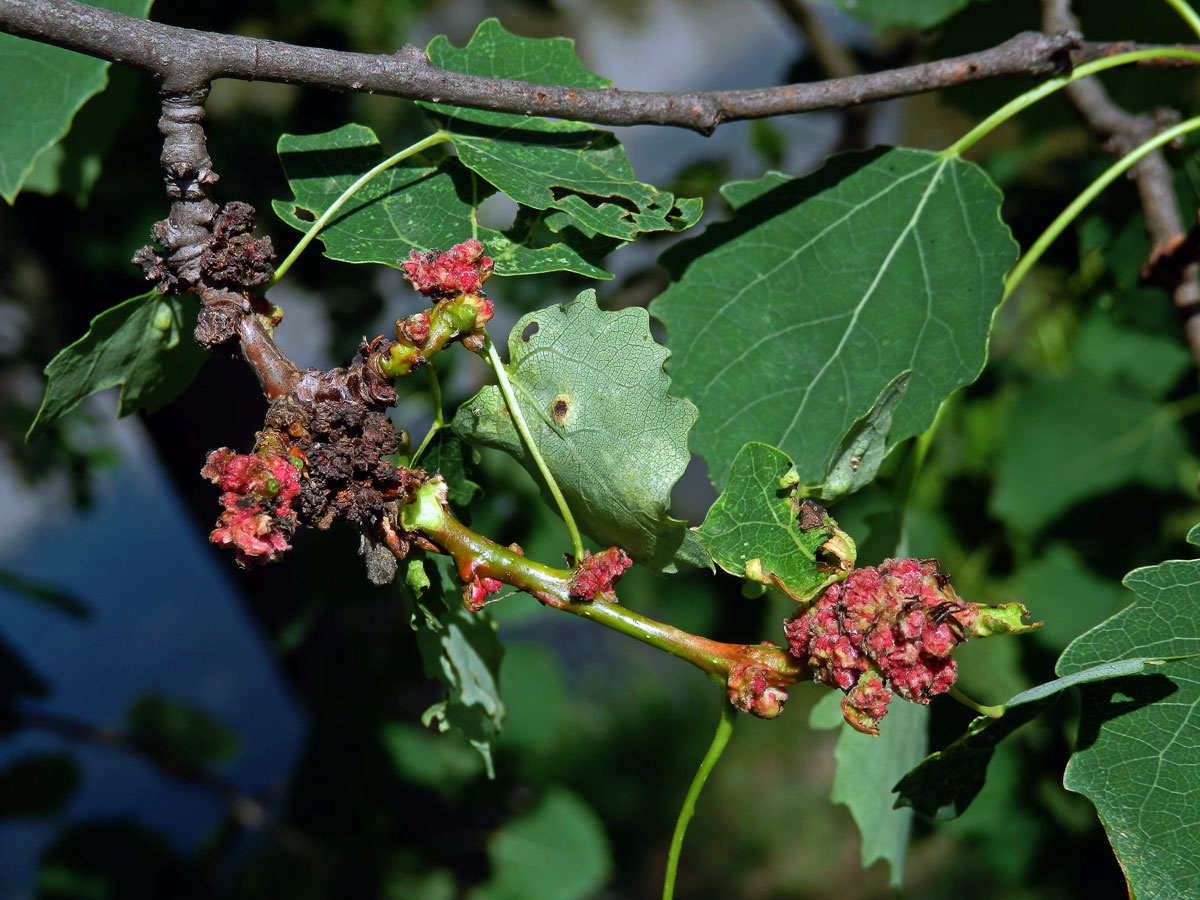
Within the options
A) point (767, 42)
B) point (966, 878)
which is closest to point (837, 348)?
point (966, 878)

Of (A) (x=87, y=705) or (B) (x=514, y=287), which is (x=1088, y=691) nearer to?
(B) (x=514, y=287)

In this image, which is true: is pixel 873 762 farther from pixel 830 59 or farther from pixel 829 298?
pixel 830 59

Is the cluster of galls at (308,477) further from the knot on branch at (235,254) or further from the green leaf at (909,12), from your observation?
the green leaf at (909,12)

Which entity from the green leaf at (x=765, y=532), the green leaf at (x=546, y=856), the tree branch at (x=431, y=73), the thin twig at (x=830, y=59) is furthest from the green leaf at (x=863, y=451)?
the green leaf at (x=546, y=856)

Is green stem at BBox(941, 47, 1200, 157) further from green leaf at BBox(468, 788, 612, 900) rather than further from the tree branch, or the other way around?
green leaf at BBox(468, 788, 612, 900)

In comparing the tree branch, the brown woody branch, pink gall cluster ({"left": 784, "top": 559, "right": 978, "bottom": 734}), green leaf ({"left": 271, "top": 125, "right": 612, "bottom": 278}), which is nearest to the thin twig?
the brown woody branch

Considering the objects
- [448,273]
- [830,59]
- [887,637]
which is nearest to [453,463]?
[448,273]

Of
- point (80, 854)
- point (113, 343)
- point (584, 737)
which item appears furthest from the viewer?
point (584, 737)
